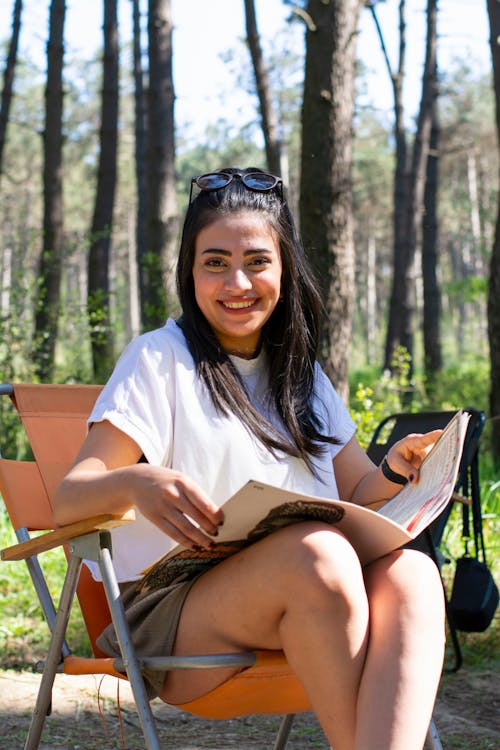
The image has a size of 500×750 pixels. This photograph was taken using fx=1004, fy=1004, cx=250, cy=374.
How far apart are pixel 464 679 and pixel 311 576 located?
→ 218cm

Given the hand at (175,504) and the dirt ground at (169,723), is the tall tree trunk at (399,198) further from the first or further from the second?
the hand at (175,504)

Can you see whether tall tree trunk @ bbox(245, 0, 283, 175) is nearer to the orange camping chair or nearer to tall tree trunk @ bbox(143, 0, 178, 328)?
tall tree trunk @ bbox(143, 0, 178, 328)

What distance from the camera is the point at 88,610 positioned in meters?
2.31

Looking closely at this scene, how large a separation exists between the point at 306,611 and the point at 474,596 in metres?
1.77

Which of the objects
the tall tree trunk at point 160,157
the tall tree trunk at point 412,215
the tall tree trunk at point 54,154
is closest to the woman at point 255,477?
the tall tree trunk at point 160,157

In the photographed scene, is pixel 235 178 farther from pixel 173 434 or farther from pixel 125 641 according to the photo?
pixel 125 641

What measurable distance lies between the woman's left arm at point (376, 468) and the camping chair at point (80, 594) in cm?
51

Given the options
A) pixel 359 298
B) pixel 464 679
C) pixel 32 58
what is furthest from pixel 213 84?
pixel 464 679

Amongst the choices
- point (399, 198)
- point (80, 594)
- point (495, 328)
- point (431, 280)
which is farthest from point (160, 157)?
point (80, 594)

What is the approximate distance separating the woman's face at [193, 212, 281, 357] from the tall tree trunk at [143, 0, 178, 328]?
6.26 metres

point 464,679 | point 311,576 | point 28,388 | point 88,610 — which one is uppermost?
point 28,388

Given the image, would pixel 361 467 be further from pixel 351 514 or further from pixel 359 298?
pixel 359 298

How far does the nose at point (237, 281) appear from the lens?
2156 millimetres

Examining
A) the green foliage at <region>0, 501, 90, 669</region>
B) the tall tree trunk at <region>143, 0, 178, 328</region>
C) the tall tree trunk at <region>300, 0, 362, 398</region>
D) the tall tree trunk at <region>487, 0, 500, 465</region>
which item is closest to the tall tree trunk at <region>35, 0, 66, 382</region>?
the tall tree trunk at <region>143, 0, 178, 328</region>
